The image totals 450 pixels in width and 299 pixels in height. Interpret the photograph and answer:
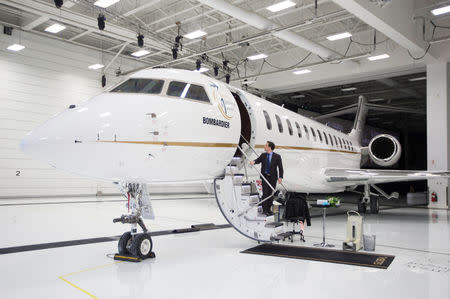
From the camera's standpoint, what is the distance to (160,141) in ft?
19.3

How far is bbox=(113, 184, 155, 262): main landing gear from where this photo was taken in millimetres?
6141

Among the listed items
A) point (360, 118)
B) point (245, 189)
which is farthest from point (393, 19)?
point (245, 189)

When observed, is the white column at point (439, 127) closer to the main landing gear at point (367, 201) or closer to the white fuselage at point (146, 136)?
the main landing gear at point (367, 201)

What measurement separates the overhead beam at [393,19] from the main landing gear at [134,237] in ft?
29.1

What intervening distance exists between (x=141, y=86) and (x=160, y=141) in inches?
43.9

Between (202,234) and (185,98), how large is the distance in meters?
3.88

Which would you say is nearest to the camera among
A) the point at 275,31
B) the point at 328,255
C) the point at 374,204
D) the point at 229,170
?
the point at 328,255

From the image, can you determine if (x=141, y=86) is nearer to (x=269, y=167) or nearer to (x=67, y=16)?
(x=269, y=167)

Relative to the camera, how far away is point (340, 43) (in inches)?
781

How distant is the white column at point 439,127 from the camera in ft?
57.1

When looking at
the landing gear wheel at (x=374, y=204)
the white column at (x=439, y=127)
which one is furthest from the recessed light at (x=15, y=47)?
the white column at (x=439, y=127)

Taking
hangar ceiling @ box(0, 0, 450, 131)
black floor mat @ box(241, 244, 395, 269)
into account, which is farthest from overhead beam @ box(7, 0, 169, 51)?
black floor mat @ box(241, 244, 395, 269)

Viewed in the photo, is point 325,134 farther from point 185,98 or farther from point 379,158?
point 185,98

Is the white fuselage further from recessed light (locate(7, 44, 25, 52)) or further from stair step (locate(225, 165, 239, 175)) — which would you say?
recessed light (locate(7, 44, 25, 52))
